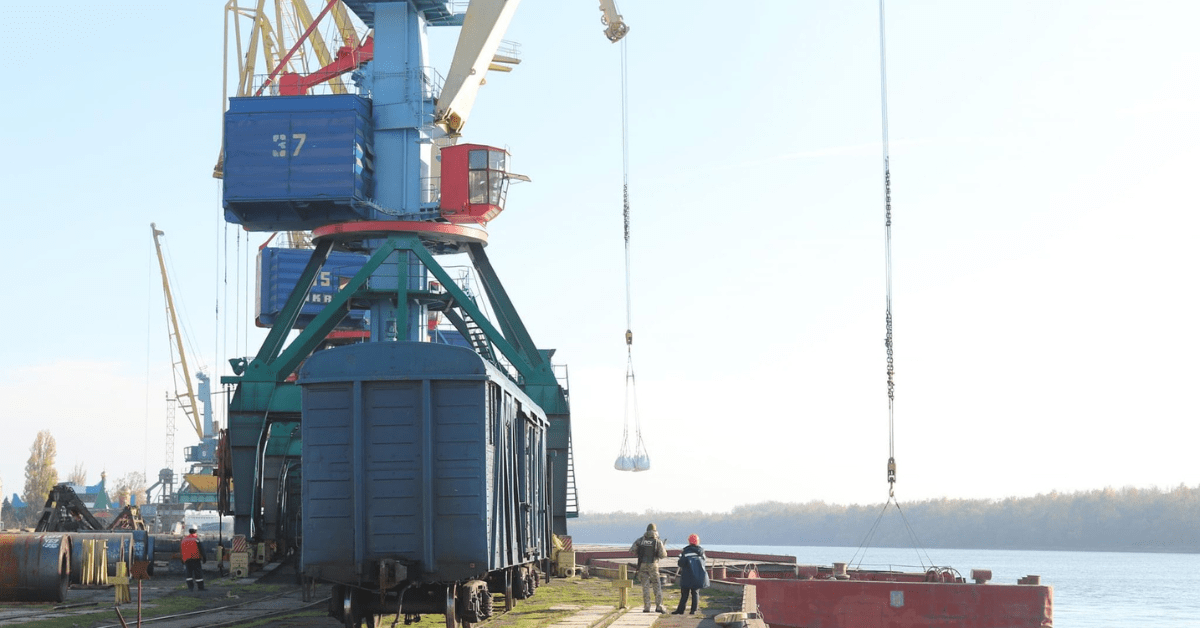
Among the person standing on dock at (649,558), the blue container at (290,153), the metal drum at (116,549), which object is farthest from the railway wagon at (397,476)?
the blue container at (290,153)

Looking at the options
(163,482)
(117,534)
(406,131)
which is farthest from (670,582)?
(163,482)

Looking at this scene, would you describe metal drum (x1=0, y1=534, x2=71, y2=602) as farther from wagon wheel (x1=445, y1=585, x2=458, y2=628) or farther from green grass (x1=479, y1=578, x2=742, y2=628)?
wagon wheel (x1=445, y1=585, x2=458, y2=628)

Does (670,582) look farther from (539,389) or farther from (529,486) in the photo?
(529,486)

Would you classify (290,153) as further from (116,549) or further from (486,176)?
(116,549)

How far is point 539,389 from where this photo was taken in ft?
128

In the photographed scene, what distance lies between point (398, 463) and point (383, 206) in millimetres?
26701

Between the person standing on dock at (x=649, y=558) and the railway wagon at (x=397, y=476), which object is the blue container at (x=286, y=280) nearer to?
the person standing on dock at (x=649, y=558)

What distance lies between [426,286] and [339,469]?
2609 centimetres

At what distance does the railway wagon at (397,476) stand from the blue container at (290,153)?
23474 millimetres

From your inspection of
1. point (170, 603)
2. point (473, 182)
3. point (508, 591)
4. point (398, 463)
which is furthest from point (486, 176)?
point (398, 463)

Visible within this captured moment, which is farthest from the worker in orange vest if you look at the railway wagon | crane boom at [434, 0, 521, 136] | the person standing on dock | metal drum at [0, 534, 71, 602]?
crane boom at [434, 0, 521, 136]

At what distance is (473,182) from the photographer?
136 feet

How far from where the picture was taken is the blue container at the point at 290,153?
3862 cm

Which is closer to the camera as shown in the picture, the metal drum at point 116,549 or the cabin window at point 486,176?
the metal drum at point 116,549
